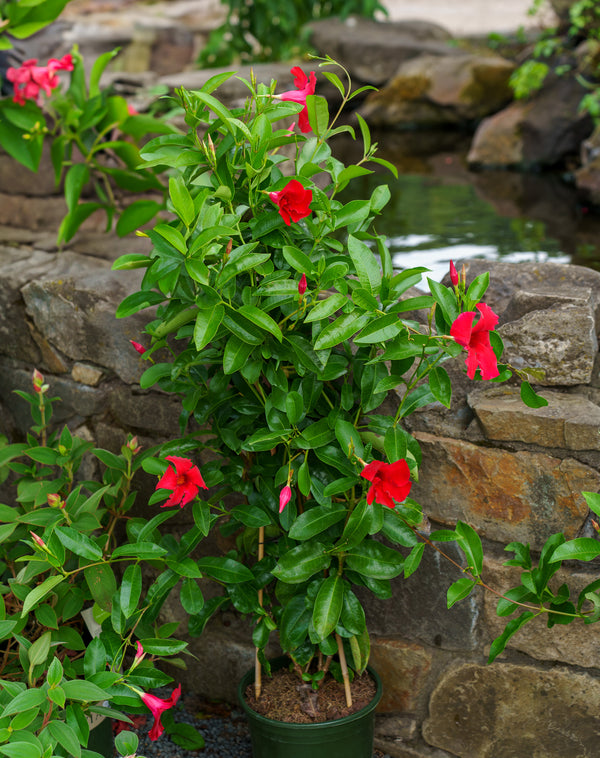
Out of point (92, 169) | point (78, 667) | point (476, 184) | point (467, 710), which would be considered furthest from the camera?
point (476, 184)

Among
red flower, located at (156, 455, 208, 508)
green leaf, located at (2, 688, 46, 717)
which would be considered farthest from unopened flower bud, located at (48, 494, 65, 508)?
green leaf, located at (2, 688, 46, 717)

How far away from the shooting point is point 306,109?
1513mm

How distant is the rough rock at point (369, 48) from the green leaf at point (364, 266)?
3.35 meters

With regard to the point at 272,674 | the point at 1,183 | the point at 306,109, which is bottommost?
the point at 272,674

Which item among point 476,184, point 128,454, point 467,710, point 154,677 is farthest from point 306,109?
point 476,184

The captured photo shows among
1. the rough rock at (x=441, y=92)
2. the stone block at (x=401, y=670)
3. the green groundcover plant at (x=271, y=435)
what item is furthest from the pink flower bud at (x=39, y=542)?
the rough rock at (x=441, y=92)

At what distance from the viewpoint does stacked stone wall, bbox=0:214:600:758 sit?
1546 millimetres

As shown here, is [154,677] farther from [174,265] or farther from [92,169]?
[92,169]

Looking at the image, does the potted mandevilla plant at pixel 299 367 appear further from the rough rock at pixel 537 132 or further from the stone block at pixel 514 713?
the rough rock at pixel 537 132

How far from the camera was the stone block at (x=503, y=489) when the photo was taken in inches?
60.8

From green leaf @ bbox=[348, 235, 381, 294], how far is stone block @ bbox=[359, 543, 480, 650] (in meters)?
0.60

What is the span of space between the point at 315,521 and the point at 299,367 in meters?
0.29

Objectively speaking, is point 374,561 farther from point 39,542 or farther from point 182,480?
point 39,542

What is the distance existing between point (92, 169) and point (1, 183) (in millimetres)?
289
